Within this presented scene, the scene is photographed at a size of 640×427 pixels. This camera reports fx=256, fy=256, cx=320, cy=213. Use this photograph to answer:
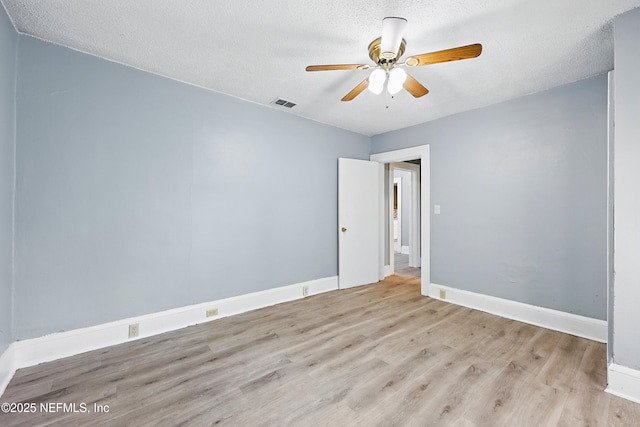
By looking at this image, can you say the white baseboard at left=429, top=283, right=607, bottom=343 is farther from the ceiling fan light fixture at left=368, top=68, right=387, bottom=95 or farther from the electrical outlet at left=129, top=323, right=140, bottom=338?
the electrical outlet at left=129, top=323, right=140, bottom=338

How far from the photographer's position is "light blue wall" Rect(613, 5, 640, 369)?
1.66 meters

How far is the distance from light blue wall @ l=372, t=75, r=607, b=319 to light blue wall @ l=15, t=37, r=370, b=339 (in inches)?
81.5

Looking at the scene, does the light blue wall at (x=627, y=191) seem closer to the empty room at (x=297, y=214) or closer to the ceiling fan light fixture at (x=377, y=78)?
the empty room at (x=297, y=214)

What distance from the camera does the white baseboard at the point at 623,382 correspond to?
5.37 feet

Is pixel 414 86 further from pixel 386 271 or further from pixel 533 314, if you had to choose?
pixel 386 271

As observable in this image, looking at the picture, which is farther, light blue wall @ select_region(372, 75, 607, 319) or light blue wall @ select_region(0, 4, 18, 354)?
light blue wall @ select_region(372, 75, 607, 319)

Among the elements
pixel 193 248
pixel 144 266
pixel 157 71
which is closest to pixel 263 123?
pixel 157 71

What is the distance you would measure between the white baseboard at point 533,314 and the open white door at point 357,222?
44.6 inches

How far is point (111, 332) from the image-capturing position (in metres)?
2.26

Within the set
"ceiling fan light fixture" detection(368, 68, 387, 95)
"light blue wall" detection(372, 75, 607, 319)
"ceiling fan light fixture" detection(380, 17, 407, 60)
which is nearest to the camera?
"ceiling fan light fixture" detection(380, 17, 407, 60)

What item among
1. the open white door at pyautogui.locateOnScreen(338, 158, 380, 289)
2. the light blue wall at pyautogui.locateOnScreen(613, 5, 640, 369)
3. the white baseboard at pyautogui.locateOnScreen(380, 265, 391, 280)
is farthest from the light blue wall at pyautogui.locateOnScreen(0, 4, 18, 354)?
the white baseboard at pyautogui.locateOnScreen(380, 265, 391, 280)

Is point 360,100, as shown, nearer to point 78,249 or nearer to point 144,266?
point 144,266

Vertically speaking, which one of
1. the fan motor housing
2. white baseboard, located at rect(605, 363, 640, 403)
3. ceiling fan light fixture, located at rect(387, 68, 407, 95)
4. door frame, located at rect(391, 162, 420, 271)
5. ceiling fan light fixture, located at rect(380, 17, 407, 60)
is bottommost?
white baseboard, located at rect(605, 363, 640, 403)

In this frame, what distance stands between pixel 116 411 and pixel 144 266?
1211 mm
